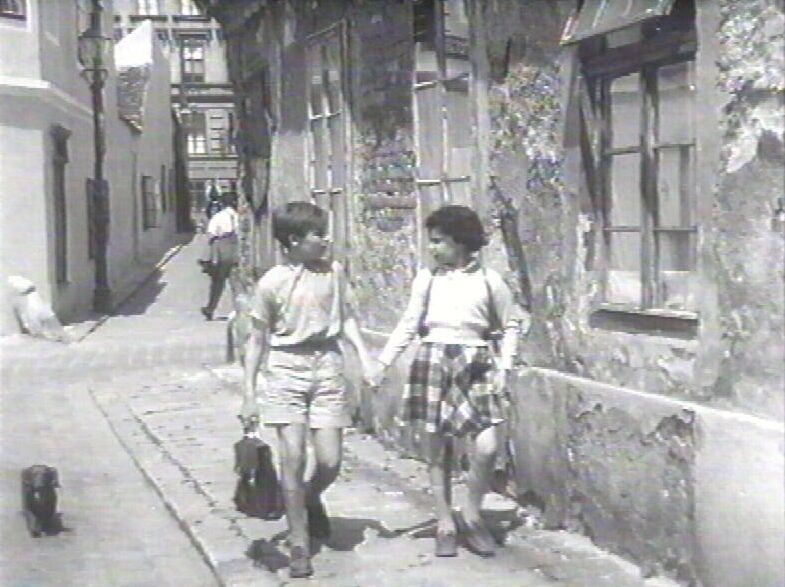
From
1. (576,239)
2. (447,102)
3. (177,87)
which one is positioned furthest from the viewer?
(177,87)

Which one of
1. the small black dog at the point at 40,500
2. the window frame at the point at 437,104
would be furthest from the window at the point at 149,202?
the small black dog at the point at 40,500

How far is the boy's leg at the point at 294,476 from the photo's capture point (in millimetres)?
6035

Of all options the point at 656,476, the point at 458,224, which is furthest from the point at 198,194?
the point at 656,476

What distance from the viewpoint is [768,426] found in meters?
4.89

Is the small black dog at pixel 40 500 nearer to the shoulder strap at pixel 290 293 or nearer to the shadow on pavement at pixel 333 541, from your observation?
the shadow on pavement at pixel 333 541

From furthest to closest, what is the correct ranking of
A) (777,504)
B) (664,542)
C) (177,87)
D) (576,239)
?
(177,87), (576,239), (664,542), (777,504)

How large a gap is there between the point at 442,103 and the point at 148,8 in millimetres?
59466

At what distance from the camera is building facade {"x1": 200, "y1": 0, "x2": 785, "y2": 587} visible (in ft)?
16.6

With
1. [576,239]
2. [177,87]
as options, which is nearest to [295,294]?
[576,239]

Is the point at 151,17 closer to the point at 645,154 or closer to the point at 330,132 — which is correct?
the point at 330,132

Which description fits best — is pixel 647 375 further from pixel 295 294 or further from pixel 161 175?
pixel 161 175

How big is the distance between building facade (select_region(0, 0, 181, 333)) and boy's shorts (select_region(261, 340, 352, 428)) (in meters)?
13.9

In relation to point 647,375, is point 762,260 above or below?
above

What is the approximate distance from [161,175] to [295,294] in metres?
33.9
